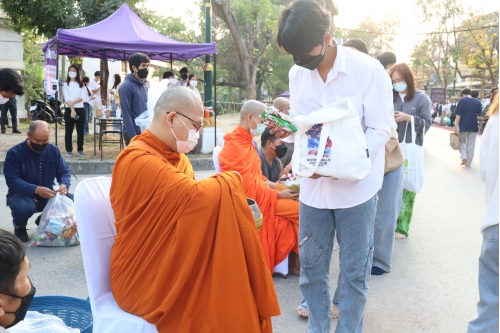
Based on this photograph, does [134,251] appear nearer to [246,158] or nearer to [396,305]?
[246,158]

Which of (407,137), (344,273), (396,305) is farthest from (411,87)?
(344,273)

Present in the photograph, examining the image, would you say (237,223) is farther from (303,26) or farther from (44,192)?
(44,192)

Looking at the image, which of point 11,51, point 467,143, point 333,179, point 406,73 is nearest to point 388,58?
point 406,73

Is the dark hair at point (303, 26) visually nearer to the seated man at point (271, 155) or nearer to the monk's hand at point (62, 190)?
the seated man at point (271, 155)

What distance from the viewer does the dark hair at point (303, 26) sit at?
234 cm

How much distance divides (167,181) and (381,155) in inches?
44.6

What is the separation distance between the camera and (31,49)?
87.7ft

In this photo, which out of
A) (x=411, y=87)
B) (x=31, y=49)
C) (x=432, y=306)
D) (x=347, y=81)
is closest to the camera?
(x=347, y=81)

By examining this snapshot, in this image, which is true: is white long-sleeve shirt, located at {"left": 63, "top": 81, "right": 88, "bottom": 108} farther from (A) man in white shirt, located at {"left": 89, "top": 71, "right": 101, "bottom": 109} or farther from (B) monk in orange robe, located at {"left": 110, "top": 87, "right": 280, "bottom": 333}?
(B) monk in orange robe, located at {"left": 110, "top": 87, "right": 280, "bottom": 333}

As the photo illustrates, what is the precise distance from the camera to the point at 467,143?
38.2 feet

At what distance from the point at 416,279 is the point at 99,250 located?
9.43ft

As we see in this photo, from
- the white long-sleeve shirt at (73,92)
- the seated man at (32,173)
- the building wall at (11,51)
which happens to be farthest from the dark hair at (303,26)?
the building wall at (11,51)

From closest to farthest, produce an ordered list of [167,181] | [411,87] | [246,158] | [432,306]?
[167,181]
[432,306]
[246,158]
[411,87]

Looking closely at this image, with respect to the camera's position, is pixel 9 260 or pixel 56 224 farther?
pixel 56 224
